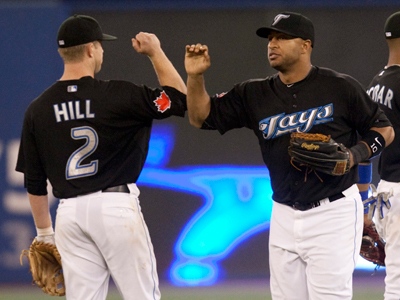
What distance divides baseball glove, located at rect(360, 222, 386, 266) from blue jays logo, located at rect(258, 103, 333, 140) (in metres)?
1.58

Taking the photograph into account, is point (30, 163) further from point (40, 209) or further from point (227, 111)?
point (227, 111)

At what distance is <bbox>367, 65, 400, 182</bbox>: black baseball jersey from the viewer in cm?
596

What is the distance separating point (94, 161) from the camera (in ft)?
15.8

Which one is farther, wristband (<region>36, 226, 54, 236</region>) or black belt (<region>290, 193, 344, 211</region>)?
wristband (<region>36, 226, 54, 236</region>)

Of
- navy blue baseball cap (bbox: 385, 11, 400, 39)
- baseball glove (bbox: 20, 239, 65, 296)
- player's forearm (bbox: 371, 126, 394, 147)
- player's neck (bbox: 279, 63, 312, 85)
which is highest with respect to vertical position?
navy blue baseball cap (bbox: 385, 11, 400, 39)

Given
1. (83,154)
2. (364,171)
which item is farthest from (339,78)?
(83,154)

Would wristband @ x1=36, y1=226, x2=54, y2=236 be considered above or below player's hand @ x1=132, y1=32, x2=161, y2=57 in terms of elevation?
below

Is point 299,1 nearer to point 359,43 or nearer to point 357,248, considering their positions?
point 359,43

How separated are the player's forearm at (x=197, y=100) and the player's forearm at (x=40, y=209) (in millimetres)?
990

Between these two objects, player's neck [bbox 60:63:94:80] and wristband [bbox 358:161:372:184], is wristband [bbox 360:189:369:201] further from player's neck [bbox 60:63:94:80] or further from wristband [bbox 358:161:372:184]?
player's neck [bbox 60:63:94:80]

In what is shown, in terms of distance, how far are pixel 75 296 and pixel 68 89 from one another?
1141 mm

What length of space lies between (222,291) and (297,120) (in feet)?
11.3

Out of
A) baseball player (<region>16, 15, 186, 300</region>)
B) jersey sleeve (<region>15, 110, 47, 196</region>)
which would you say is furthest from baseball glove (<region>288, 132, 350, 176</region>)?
jersey sleeve (<region>15, 110, 47, 196</region>)

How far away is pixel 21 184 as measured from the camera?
8.63m
